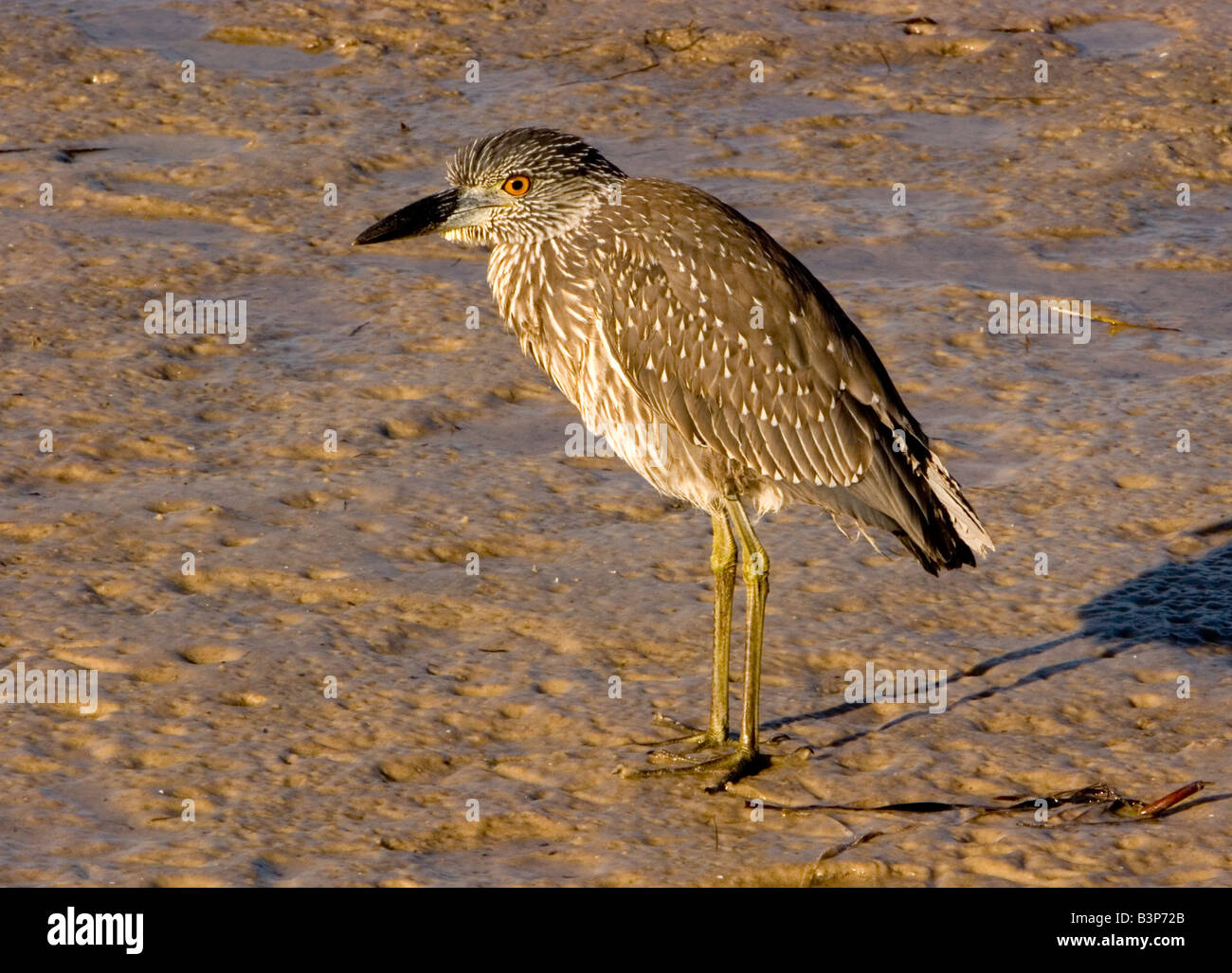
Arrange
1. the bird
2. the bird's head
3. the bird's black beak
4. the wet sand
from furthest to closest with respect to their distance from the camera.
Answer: the bird's black beak
the bird's head
the bird
the wet sand

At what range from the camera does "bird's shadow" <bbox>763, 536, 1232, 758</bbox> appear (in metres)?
6.73

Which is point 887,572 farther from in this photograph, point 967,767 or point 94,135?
point 94,135

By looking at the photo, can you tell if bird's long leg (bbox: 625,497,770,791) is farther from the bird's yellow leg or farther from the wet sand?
the wet sand

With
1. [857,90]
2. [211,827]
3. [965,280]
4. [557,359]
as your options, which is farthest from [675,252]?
[857,90]

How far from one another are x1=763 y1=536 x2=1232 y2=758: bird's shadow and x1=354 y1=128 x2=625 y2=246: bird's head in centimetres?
201

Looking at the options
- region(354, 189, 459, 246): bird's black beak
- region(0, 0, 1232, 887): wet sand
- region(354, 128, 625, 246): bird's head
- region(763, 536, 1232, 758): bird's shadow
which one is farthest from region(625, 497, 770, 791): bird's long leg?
region(354, 189, 459, 246): bird's black beak

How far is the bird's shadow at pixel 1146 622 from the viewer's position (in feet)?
22.1

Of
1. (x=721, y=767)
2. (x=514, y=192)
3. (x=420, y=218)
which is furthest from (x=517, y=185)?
(x=721, y=767)

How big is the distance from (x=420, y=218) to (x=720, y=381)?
1332mm

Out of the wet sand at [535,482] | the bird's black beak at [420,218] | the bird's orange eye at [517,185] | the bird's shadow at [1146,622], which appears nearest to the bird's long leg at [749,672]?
the wet sand at [535,482]

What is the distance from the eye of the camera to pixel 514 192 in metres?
6.59

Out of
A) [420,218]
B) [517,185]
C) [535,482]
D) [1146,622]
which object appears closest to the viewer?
[517,185]

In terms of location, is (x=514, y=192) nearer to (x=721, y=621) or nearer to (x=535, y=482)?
(x=721, y=621)

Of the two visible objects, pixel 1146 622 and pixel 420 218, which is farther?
pixel 1146 622
